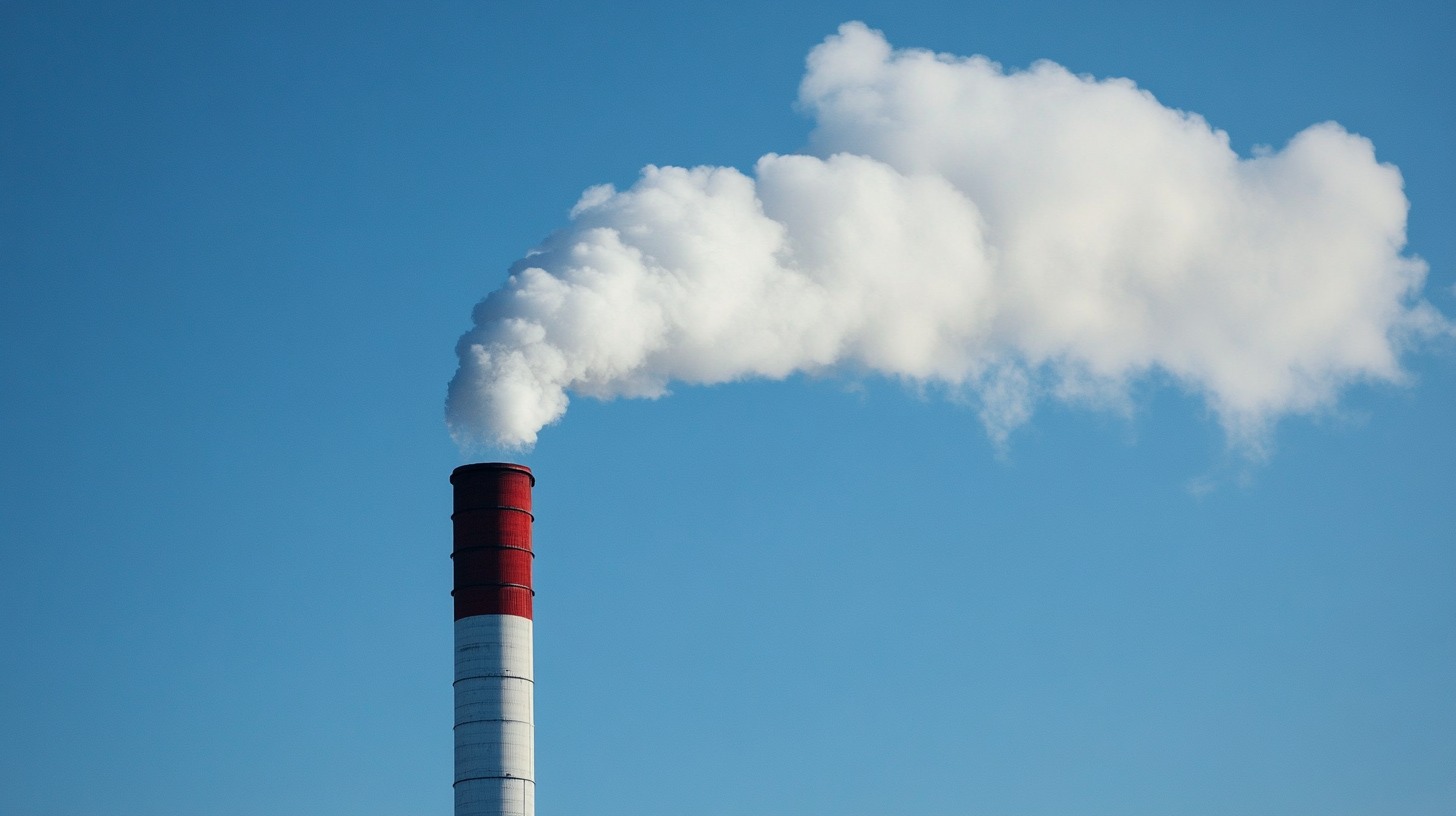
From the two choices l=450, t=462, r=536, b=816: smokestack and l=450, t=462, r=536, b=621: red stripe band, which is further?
l=450, t=462, r=536, b=621: red stripe band

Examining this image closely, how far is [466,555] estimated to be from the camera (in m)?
52.4

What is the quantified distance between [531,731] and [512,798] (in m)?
2.10

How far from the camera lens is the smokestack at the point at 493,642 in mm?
50750

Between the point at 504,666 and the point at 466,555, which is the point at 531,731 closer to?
the point at 504,666

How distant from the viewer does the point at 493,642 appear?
169 ft

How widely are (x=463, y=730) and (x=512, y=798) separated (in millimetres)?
2381

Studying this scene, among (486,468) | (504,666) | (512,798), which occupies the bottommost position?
(512,798)

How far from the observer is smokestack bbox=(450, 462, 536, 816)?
1998 inches

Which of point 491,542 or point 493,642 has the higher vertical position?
point 491,542

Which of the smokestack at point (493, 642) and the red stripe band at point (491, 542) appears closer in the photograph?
the smokestack at point (493, 642)

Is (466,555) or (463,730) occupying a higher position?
(466,555)

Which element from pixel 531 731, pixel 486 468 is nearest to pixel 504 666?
pixel 531 731

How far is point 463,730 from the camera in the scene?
51281 mm

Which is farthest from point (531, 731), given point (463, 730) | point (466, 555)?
point (466, 555)
